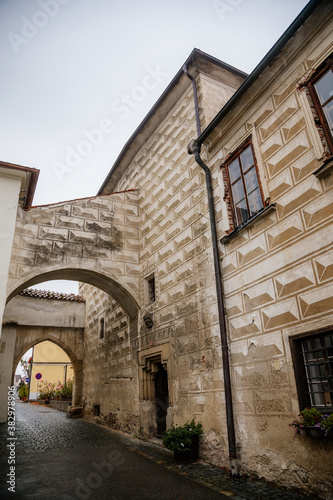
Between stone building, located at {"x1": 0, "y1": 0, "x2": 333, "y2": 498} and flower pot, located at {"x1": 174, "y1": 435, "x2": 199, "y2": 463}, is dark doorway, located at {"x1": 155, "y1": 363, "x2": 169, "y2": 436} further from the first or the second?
flower pot, located at {"x1": 174, "y1": 435, "x2": 199, "y2": 463}

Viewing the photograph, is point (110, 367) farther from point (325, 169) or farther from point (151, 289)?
point (325, 169)

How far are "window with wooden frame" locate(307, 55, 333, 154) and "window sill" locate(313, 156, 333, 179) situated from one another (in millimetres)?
284

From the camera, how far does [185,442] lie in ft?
20.1

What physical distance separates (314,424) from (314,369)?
2.30ft

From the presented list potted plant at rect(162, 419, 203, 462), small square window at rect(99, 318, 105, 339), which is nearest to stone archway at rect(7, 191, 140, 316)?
small square window at rect(99, 318, 105, 339)

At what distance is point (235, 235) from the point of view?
240 inches

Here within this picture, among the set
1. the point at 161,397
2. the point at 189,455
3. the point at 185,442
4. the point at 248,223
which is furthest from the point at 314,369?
the point at 161,397

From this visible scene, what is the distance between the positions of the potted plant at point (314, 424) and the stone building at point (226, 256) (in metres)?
0.21

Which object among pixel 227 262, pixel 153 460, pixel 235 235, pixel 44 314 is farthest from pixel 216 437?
pixel 44 314

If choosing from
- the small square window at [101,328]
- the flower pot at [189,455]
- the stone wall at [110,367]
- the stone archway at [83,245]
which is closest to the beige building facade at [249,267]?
the flower pot at [189,455]

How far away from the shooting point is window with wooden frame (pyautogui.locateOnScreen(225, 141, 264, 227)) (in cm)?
596

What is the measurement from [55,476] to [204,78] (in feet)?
27.7

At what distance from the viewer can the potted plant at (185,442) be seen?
6.12m

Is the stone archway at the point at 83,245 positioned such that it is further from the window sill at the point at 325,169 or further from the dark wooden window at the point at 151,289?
the window sill at the point at 325,169
